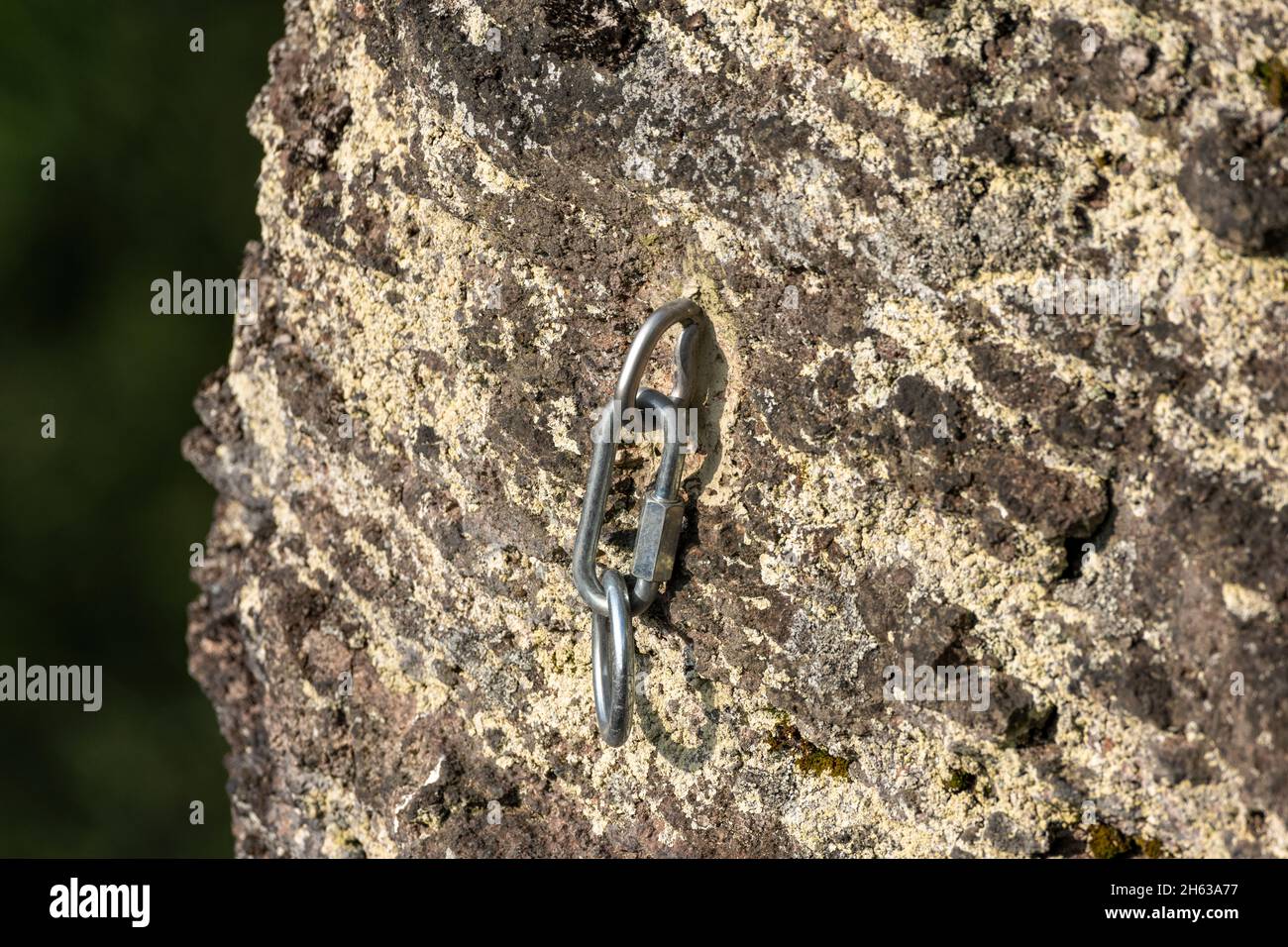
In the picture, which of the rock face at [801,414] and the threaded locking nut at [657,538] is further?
the threaded locking nut at [657,538]

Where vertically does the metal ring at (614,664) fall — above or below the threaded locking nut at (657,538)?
below

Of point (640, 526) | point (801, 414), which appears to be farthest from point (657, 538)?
point (801, 414)

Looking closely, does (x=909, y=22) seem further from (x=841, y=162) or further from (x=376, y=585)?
(x=376, y=585)

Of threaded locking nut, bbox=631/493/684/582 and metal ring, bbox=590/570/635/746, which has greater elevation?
threaded locking nut, bbox=631/493/684/582

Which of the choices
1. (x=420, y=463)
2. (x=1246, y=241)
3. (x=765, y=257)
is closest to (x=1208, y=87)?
(x=1246, y=241)

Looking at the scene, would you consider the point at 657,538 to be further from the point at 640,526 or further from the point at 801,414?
the point at 801,414
